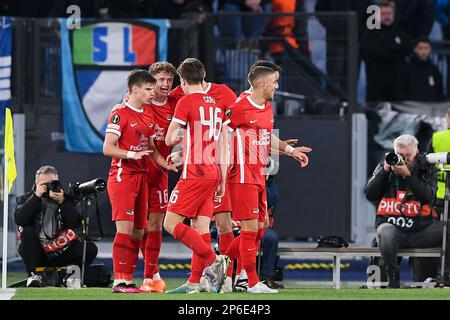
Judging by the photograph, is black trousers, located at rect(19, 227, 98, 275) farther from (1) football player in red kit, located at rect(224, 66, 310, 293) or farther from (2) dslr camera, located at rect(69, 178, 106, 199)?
(1) football player in red kit, located at rect(224, 66, 310, 293)

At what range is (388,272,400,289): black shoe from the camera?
13820mm

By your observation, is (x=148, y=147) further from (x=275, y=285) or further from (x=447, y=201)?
(x=447, y=201)

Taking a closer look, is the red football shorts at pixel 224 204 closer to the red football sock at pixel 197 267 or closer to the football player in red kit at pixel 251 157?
the football player in red kit at pixel 251 157

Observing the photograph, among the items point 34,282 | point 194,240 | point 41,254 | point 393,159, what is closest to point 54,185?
point 41,254

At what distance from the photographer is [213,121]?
12.1 metres

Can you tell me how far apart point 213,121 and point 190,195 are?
0.65m

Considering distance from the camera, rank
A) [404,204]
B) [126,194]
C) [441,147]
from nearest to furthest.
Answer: [126,194]
[404,204]
[441,147]

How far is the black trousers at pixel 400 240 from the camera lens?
1390 cm

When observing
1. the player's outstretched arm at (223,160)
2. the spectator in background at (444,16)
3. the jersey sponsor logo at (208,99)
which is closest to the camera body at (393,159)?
the player's outstretched arm at (223,160)

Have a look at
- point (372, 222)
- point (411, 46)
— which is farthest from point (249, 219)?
point (411, 46)

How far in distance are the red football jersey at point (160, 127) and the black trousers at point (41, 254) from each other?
1897mm

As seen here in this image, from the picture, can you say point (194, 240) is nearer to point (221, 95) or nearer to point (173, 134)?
point (173, 134)

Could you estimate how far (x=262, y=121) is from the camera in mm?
12234

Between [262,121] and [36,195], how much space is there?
9.41 ft
